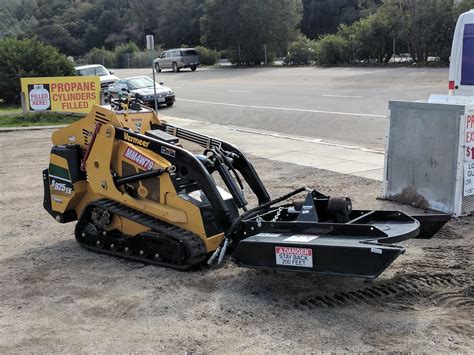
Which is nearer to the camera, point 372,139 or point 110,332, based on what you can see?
point 110,332

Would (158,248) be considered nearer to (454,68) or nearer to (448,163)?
(448,163)

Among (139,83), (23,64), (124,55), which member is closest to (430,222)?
(139,83)

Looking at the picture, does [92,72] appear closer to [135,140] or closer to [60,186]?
[60,186]

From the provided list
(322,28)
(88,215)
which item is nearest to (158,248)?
(88,215)

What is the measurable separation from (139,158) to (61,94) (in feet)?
51.4

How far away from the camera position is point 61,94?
2038cm

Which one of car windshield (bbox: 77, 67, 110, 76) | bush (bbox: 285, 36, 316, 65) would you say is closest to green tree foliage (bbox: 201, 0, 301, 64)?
bush (bbox: 285, 36, 316, 65)

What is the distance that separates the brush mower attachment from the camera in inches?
173

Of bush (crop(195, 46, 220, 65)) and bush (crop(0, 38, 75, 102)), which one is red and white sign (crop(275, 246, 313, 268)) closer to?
bush (crop(0, 38, 75, 102))

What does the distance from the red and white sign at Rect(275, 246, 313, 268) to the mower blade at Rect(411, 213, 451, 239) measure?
1214 millimetres

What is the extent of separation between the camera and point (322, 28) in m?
83.4

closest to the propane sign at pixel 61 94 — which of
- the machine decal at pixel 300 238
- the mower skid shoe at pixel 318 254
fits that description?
the mower skid shoe at pixel 318 254

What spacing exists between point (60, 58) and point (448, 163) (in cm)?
2126

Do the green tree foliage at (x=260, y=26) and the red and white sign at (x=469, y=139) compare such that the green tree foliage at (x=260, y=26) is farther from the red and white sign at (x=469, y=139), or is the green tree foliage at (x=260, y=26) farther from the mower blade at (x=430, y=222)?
the mower blade at (x=430, y=222)
